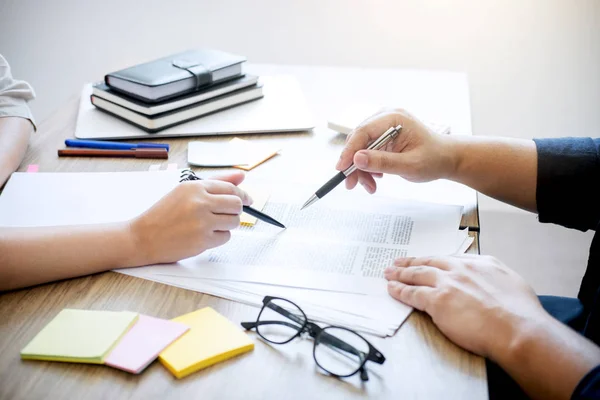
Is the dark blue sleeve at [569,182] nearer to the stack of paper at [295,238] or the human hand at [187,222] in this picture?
the stack of paper at [295,238]

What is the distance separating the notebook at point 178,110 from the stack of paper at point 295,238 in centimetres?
18

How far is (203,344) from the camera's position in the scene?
0.76 m

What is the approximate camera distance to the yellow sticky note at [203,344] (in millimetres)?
732

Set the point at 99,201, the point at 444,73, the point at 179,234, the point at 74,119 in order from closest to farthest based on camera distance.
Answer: the point at 179,234 < the point at 99,201 < the point at 74,119 < the point at 444,73

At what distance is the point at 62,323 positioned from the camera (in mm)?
800

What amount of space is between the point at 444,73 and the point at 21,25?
1.51 m

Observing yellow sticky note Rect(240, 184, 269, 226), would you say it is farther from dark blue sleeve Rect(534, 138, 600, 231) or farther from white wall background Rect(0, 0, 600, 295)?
white wall background Rect(0, 0, 600, 295)

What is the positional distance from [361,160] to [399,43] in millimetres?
1306

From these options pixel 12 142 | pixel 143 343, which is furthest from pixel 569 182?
pixel 12 142

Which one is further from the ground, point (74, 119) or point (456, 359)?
point (74, 119)

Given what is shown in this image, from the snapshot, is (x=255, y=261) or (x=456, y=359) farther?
(x=255, y=261)

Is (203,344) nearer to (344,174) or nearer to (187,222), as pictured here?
(187,222)

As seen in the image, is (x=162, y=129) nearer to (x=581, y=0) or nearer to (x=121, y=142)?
(x=121, y=142)

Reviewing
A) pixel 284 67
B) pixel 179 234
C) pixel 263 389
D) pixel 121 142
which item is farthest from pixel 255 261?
pixel 284 67
